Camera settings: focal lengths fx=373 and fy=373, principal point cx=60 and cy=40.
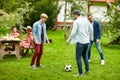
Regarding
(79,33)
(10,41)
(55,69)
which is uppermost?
(79,33)

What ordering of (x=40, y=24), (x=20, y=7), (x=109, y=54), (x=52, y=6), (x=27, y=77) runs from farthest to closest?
1. (x=52, y=6)
2. (x=20, y=7)
3. (x=109, y=54)
4. (x=40, y=24)
5. (x=27, y=77)

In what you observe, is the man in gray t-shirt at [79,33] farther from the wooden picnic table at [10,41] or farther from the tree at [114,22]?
the tree at [114,22]

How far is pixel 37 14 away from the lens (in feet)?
101

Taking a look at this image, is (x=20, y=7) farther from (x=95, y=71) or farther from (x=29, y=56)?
(x=95, y=71)

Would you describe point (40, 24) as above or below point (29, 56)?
above

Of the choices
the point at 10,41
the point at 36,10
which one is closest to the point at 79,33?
the point at 10,41

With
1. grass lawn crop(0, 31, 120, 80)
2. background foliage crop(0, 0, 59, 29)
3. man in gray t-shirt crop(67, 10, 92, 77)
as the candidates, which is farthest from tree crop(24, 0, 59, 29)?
man in gray t-shirt crop(67, 10, 92, 77)

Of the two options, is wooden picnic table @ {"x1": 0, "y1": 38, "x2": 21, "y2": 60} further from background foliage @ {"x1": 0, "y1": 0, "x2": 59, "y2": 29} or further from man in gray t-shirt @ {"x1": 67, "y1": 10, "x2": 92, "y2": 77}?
background foliage @ {"x1": 0, "y1": 0, "x2": 59, "y2": 29}

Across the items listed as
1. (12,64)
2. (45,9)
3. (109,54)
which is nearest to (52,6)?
(45,9)

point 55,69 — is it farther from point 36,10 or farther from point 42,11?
point 42,11

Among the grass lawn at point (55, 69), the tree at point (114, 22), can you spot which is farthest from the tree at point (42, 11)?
the grass lawn at point (55, 69)

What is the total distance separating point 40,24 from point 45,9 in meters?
18.2

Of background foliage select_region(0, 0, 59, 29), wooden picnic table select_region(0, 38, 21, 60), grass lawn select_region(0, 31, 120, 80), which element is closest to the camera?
grass lawn select_region(0, 31, 120, 80)

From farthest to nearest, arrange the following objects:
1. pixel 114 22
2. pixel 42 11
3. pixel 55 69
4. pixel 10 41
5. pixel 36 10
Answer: pixel 42 11, pixel 36 10, pixel 114 22, pixel 10 41, pixel 55 69
